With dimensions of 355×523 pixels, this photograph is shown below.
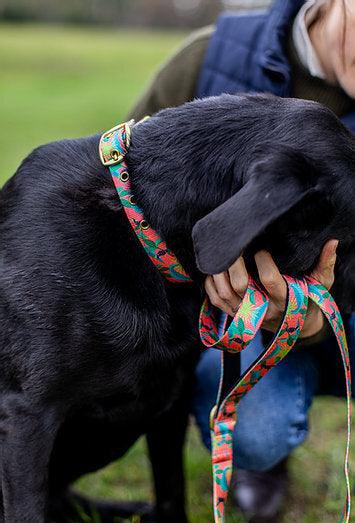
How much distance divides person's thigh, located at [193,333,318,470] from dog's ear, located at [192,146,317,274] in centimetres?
105

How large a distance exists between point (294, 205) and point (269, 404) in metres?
1.15

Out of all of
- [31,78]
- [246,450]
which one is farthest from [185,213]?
[31,78]

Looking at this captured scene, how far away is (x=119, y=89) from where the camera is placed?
1648cm

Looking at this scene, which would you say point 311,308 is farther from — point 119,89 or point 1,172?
point 119,89

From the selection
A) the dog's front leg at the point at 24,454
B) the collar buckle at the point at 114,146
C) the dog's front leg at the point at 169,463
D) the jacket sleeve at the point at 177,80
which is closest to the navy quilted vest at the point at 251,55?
the jacket sleeve at the point at 177,80

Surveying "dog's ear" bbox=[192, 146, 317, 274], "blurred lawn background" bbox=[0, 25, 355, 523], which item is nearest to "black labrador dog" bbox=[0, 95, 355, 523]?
"dog's ear" bbox=[192, 146, 317, 274]

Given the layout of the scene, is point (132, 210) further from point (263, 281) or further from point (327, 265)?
point (327, 265)

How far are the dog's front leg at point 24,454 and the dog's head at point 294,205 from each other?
1.93ft

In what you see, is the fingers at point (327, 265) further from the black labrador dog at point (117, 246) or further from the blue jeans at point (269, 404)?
the blue jeans at point (269, 404)

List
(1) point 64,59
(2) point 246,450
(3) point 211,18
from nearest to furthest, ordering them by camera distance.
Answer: (2) point 246,450 → (1) point 64,59 → (3) point 211,18

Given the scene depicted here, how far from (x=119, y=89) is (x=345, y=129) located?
14.8m

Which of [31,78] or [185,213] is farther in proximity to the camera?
[31,78]

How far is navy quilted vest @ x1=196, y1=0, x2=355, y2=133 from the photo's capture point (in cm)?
283

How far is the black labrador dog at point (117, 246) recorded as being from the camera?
2.03 m
